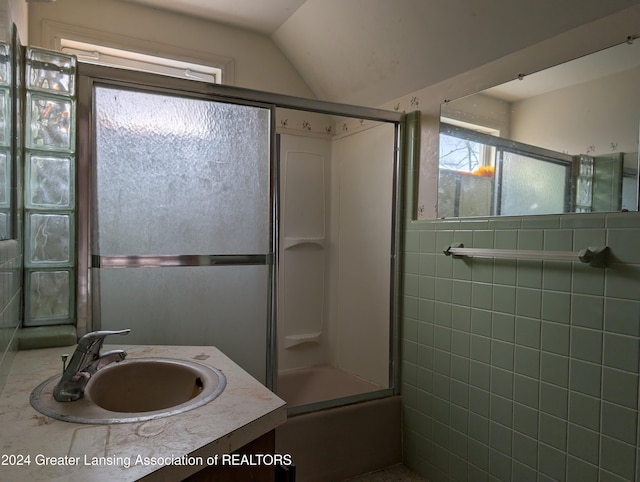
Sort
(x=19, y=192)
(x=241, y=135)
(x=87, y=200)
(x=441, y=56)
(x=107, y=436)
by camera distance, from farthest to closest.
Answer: (x=441, y=56), (x=241, y=135), (x=87, y=200), (x=19, y=192), (x=107, y=436)

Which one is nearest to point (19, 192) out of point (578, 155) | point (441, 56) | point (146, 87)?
point (146, 87)

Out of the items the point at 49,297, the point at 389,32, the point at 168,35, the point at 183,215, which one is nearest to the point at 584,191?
the point at 389,32

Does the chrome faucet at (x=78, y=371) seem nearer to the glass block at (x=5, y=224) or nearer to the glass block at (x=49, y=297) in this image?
the glass block at (x=5, y=224)

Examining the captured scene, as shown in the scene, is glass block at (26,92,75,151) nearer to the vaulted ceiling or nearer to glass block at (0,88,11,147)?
glass block at (0,88,11,147)

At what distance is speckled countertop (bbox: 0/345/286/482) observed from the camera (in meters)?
0.69

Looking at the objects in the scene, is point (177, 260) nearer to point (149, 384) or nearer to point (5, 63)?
point (149, 384)

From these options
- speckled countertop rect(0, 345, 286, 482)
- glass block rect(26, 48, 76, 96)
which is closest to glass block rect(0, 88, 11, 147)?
glass block rect(26, 48, 76, 96)

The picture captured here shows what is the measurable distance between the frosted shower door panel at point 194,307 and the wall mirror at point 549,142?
0.97 metres

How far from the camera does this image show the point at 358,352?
2672 mm

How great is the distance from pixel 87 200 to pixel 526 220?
1612 mm

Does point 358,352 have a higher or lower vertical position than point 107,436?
lower

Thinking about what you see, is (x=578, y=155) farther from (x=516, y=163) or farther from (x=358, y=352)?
(x=358, y=352)

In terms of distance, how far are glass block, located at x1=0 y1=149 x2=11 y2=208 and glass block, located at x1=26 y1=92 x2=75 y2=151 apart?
28 cm

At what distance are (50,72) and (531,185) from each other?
1789mm
